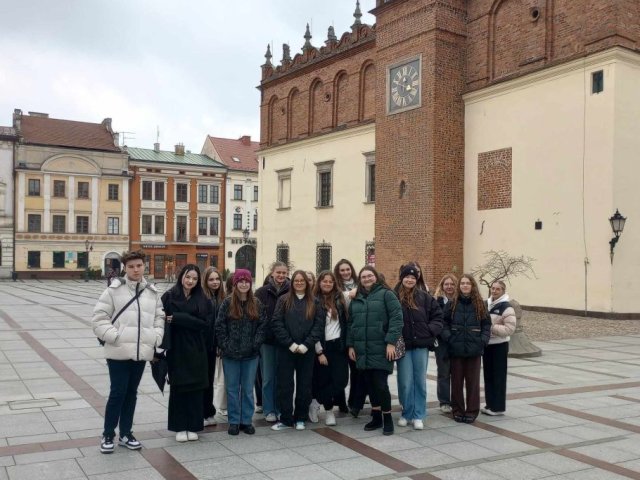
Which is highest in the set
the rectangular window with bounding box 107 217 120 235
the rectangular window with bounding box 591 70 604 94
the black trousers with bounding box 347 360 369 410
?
the rectangular window with bounding box 591 70 604 94

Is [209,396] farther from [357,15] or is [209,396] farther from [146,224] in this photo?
[146,224]

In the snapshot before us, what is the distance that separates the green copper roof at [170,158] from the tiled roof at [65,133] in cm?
260

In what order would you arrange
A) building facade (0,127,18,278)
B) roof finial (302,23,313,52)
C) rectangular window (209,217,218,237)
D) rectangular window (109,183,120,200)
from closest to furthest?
roof finial (302,23,313,52)
building facade (0,127,18,278)
rectangular window (109,183,120,200)
rectangular window (209,217,218,237)

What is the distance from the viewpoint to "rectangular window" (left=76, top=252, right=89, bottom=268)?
5628cm

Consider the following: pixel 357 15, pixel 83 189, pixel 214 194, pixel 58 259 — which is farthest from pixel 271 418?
pixel 214 194

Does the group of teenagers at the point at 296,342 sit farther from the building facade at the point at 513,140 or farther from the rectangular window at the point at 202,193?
the rectangular window at the point at 202,193

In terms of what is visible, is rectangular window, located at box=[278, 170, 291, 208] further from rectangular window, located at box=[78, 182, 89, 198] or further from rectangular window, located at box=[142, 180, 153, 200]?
rectangular window, located at box=[78, 182, 89, 198]

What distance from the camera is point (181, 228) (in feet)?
195

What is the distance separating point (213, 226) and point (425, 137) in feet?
130

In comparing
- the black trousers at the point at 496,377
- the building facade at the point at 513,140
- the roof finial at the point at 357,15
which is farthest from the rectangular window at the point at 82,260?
the black trousers at the point at 496,377

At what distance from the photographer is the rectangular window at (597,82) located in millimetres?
19542

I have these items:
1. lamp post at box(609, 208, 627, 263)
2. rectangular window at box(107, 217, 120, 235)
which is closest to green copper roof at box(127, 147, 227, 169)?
rectangular window at box(107, 217, 120, 235)

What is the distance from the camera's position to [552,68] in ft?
68.6

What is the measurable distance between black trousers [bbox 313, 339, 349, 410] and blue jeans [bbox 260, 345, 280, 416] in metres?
0.45
